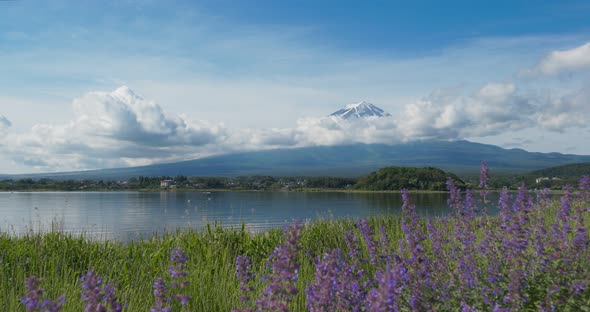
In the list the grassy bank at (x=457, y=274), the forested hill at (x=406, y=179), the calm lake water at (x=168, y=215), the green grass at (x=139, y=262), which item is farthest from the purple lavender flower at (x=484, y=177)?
the forested hill at (x=406, y=179)

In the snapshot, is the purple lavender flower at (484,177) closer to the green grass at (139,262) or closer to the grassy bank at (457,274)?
the grassy bank at (457,274)

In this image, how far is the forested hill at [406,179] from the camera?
7744 centimetres

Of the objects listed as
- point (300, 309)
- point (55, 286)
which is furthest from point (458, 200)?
point (55, 286)

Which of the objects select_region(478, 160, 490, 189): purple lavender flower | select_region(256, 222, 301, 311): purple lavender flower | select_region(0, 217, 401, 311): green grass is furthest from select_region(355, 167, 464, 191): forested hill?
select_region(256, 222, 301, 311): purple lavender flower

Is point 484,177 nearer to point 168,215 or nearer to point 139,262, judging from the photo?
point 139,262

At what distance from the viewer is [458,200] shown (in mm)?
5234

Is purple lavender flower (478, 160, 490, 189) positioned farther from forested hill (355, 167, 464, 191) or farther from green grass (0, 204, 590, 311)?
forested hill (355, 167, 464, 191)

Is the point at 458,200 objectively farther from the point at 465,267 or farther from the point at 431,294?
the point at 431,294

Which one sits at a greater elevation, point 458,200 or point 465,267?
point 458,200

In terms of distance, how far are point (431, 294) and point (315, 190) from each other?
11225 cm

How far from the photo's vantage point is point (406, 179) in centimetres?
7875

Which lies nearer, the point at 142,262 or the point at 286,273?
the point at 286,273

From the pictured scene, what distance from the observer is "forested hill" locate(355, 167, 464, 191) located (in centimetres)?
7744

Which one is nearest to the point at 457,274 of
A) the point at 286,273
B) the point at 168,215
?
the point at 286,273
